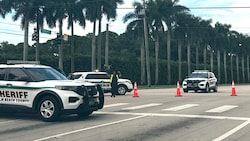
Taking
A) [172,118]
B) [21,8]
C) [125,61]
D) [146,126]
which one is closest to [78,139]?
[146,126]

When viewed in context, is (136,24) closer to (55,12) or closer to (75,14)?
(75,14)

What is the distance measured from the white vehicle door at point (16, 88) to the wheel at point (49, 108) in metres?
0.40

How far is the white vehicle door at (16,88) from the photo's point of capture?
12.6m

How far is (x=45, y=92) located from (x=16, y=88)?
3.69 feet

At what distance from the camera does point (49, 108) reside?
40.4ft

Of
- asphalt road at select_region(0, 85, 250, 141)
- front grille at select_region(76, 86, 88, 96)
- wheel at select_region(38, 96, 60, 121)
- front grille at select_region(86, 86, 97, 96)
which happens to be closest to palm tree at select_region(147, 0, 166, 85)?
asphalt road at select_region(0, 85, 250, 141)

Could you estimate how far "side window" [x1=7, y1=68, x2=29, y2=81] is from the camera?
12.8 meters

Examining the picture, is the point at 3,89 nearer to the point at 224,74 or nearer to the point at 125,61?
the point at 125,61

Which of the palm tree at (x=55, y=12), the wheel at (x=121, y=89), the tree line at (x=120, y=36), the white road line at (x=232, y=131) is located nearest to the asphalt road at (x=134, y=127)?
the white road line at (x=232, y=131)

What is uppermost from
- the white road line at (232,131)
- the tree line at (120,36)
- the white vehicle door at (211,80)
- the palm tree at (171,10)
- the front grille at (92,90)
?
the palm tree at (171,10)

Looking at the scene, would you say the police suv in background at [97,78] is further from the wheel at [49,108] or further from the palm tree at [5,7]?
the palm tree at [5,7]

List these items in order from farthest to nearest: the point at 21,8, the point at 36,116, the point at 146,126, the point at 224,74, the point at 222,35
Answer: the point at 224,74
the point at 222,35
the point at 21,8
the point at 36,116
the point at 146,126

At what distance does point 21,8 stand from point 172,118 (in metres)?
42.9

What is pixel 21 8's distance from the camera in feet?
171
